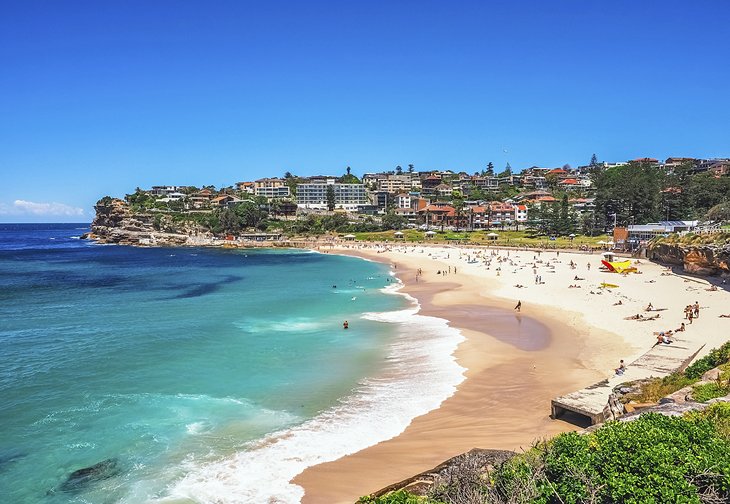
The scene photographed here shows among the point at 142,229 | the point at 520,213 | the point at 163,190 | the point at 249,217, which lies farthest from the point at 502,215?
the point at 163,190

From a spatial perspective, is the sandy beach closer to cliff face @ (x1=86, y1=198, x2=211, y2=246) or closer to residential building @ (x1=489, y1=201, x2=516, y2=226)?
residential building @ (x1=489, y1=201, x2=516, y2=226)

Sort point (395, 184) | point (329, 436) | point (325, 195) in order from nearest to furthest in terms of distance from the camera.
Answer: point (329, 436), point (325, 195), point (395, 184)

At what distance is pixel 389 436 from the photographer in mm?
14680

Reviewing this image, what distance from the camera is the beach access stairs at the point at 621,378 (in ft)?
46.9

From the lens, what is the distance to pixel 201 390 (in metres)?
19.0

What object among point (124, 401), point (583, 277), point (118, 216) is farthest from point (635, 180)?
point (118, 216)

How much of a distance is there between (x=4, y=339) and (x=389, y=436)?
81.3 feet

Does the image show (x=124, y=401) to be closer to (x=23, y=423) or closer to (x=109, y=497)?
(x=23, y=423)

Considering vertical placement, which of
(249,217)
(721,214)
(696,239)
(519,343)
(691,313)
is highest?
(249,217)

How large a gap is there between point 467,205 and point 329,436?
391ft

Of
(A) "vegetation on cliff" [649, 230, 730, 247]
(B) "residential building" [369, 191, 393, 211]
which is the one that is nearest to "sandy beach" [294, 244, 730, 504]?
(A) "vegetation on cliff" [649, 230, 730, 247]

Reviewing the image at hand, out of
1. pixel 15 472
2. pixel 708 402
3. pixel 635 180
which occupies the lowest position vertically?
pixel 15 472

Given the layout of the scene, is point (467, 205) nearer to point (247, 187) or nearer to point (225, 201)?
point (225, 201)

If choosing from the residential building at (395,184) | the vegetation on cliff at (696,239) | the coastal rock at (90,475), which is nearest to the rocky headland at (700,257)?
the vegetation on cliff at (696,239)
